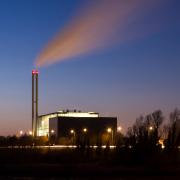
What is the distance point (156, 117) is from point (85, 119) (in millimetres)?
26257

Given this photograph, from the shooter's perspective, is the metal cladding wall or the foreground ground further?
the metal cladding wall

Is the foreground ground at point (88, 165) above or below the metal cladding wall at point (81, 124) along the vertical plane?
below

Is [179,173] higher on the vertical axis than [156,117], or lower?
lower

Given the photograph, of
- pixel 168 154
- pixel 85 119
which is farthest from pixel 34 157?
pixel 85 119

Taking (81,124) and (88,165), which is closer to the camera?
(88,165)

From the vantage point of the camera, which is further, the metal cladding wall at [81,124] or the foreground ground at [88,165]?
the metal cladding wall at [81,124]

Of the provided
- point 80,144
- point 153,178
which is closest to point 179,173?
point 153,178

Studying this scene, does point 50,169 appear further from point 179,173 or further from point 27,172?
point 179,173

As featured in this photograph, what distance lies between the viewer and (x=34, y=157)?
4666 centimetres

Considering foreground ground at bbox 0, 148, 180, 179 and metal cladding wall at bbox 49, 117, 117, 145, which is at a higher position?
metal cladding wall at bbox 49, 117, 117, 145

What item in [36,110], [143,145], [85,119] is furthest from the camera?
[85,119]

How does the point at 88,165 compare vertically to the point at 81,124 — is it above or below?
below

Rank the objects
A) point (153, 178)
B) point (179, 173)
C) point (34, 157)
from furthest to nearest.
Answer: point (34, 157), point (179, 173), point (153, 178)

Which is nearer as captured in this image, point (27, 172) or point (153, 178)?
point (153, 178)
